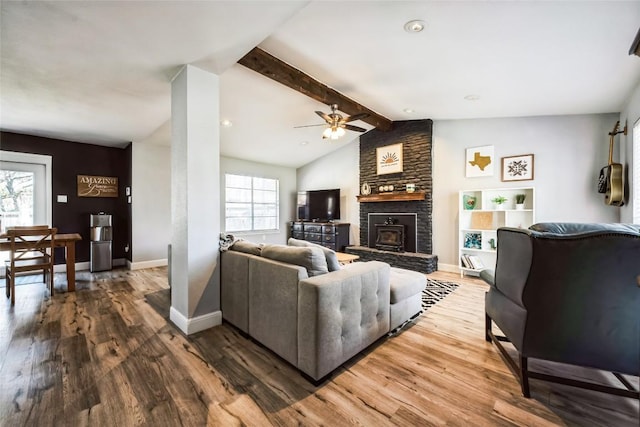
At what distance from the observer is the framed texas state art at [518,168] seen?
4211 mm

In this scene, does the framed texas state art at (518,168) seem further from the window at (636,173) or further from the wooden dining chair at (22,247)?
the wooden dining chair at (22,247)

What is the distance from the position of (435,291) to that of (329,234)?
2980 mm

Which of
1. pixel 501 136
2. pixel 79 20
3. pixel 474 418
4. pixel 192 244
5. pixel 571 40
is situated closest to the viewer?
pixel 474 418

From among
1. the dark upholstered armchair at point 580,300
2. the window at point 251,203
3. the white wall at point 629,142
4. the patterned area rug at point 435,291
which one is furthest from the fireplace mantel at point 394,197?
the dark upholstered armchair at point 580,300

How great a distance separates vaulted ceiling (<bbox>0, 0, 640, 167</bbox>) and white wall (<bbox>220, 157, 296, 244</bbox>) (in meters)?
2.42

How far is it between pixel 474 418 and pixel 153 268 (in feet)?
17.8

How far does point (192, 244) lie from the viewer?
2.40m

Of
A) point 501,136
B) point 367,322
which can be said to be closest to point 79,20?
point 367,322

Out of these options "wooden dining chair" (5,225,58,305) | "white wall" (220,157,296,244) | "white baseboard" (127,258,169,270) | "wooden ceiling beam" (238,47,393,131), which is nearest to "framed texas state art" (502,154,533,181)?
"wooden ceiling beam" (238,47,393,131)

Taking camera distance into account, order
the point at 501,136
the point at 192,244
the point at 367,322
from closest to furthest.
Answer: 1. the point at 367,322
2. the point at 192,244
3. the point at 501,136

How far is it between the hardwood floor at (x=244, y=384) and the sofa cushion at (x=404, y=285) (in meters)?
0.35

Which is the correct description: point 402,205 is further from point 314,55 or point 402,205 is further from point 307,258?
point 307,258

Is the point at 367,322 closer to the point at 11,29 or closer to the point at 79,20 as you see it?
the point at 79,20

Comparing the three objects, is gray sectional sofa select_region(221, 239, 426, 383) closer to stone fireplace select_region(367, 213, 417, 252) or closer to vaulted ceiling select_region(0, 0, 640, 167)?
vaulted ceiling select_region(0, 0, 640, 167)
